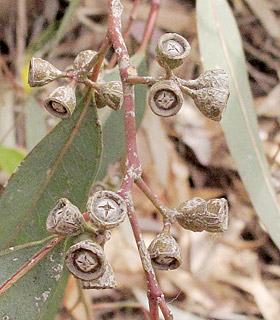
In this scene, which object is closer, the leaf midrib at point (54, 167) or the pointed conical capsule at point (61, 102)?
the pointed conical capsule at point (61, 102)

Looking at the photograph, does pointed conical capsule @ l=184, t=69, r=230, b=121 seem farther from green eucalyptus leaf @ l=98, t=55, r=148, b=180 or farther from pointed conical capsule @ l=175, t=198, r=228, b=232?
green eucalyptus leaf @ l=98, t=55, r=148, b=180

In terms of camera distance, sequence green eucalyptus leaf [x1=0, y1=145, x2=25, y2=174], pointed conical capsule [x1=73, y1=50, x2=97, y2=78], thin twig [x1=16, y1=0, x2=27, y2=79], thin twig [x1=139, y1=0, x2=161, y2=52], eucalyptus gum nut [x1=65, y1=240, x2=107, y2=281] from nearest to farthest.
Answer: eucalyptus gum nut [x1=65, y1=240, x2=107, y2=281] < pointed conical capsule [x1=73, y1=50, x2=97, y2=78] < green eucalyptus leaf [x1=0, y1=145, x2=25, y2=174] < thin twig [x1=139, y1=0, x2=161, y2=52] < thin twig [x1=16, y1=0, x2=27, y2=79]

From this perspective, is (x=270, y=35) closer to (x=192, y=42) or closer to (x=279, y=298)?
(x=192, y=42)

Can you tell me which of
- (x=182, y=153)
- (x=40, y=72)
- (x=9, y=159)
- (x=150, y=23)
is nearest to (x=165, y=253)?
(x=40, y=72)

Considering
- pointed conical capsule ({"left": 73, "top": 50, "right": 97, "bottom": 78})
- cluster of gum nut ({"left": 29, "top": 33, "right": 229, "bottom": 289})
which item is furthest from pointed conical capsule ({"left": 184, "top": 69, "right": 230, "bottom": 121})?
pointed conical capsule ({"left": 73, "top": 50, "right": 97, "bottom": 78})

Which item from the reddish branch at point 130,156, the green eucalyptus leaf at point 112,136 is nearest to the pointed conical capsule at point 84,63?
the reddish branch at point 130,156

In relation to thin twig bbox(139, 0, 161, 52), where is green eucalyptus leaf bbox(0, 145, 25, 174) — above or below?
below

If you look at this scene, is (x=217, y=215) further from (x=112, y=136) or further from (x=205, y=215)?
(x=112, y=136)

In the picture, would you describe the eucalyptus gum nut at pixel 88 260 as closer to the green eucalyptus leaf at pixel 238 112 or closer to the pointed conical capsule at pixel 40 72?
the pointed conical capsule at pixel 40 72
